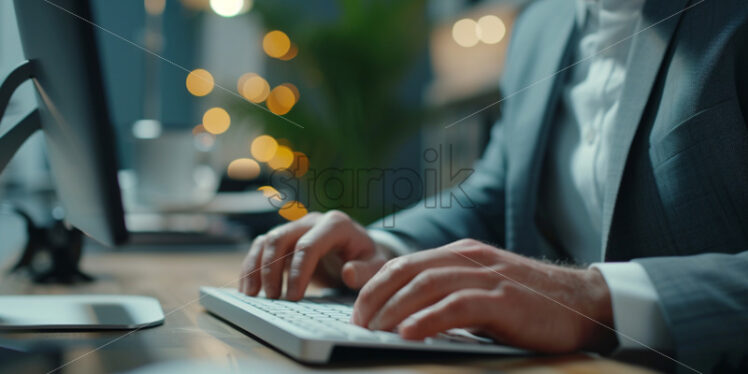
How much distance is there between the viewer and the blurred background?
0.88 m

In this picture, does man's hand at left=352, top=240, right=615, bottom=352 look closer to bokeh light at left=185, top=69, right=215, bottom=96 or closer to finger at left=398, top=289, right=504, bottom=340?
finger at left=398, top=289, right=504, bottom=340

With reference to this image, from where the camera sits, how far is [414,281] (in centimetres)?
29

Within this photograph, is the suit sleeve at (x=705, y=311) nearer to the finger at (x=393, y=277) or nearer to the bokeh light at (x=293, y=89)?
the finger at (x=393, y=277)

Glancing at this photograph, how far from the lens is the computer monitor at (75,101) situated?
1.19ft

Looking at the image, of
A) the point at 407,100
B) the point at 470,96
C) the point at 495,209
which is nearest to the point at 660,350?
the point at 495,209

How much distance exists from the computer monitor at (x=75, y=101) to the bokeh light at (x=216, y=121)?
1931mm

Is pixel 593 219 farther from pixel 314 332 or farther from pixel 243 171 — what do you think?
pixel 243 171

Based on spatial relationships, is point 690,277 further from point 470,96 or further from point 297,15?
point 297,15

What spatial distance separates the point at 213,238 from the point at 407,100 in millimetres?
1937

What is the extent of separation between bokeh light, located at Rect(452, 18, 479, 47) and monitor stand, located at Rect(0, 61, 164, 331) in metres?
1.61

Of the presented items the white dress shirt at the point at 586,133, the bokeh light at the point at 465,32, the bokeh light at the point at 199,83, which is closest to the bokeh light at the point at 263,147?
the bokeh light at the point at 199,83

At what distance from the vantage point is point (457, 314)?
10.7 inches

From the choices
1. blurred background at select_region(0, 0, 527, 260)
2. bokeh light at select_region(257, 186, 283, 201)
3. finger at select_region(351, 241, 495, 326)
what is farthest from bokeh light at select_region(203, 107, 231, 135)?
finger at select_region(351, 241, 495, 326)

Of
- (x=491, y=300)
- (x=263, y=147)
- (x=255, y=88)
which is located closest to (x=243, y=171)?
(x=263, y=147)
